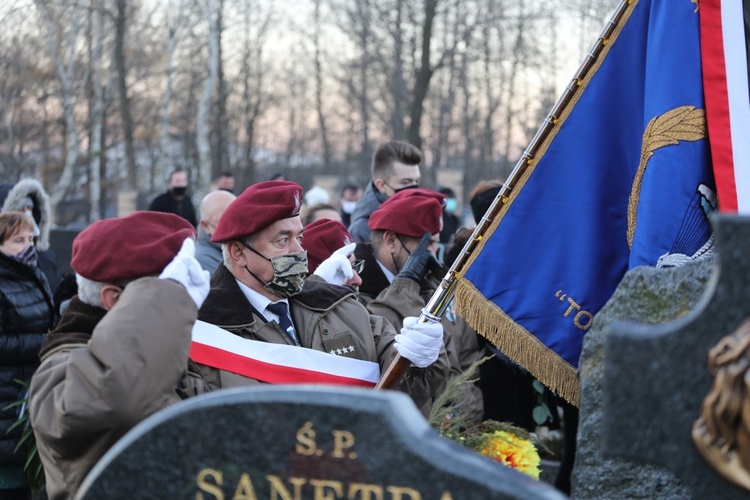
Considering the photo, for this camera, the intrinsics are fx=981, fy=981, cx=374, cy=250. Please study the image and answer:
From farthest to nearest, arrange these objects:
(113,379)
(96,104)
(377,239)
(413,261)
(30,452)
→ (96,104) < (377,239) < (413,261) < (30,452) < (113,379)

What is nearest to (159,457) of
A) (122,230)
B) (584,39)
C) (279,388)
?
(279,388)

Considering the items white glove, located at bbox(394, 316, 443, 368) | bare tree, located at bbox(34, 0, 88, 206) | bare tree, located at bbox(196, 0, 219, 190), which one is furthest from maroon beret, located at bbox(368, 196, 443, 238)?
bare tree, located at bbox(196, 0, 219, 190)

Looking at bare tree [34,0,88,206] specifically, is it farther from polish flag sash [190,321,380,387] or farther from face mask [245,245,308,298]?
polish flag sash [190,321,380,387]

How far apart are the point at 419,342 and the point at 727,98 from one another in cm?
142

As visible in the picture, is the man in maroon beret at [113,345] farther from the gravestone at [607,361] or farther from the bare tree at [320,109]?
the bare tree at [320,109]

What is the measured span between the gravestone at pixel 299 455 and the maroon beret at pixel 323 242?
302cm

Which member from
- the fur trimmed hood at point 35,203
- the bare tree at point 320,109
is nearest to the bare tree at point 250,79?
the bare tree at point 320,109

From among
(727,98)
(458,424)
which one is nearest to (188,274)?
(458,424)

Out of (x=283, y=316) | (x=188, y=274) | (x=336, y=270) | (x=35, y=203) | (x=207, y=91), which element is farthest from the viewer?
(x=207, y=91)

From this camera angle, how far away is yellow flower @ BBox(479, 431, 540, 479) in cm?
331

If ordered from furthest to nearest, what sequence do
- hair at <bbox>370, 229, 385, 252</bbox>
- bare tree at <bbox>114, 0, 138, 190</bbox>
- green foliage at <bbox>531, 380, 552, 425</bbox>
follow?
1. bare tree at <bbox>114, 0, 138, 190</bbox>
2. green foliage at <bbox>531, 380, 552, 425</bbox>
3. hair at <bbox>370, 229, 385, 252</bbox>

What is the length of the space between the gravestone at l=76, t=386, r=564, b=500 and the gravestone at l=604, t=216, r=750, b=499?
21 centimetres

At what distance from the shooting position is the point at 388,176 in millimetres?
6734

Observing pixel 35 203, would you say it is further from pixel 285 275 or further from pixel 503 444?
pixel 503 444
